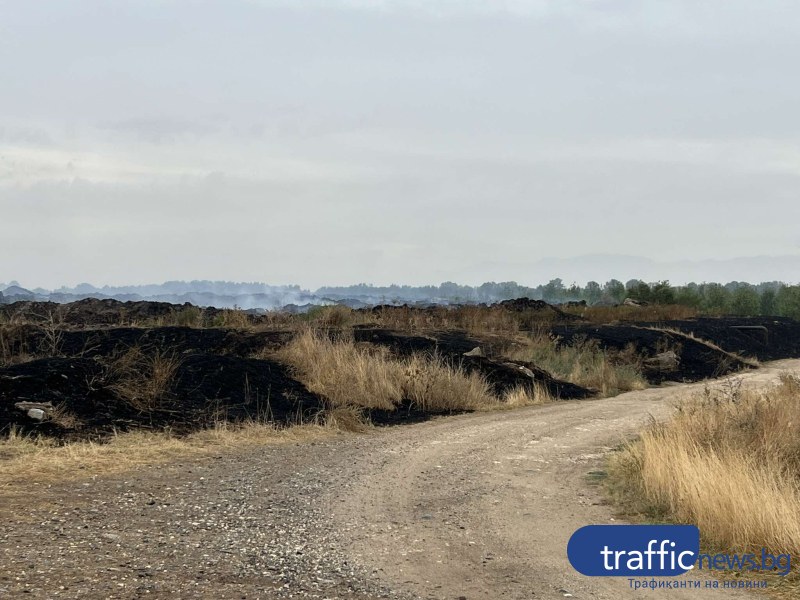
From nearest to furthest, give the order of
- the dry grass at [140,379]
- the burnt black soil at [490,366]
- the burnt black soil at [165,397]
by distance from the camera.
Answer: the burnt black soil at [165,397], the dry grass at [140,379], the burnt black soil at [490,366]

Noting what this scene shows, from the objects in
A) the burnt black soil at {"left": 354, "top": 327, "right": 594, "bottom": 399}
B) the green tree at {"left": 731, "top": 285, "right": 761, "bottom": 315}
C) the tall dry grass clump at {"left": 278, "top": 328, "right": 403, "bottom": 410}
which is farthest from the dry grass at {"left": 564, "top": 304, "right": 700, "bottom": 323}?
the tall dry grass clump at {"left": 278, "top": 328, "right": 403, "bottom": 410}

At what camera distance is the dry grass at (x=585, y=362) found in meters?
21.4

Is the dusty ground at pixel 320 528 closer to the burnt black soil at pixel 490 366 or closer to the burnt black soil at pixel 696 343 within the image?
the burnt black soil at pixel 490 366

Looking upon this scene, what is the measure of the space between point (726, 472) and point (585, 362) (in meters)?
17.0

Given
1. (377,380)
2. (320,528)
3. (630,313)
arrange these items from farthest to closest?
1. (630,313)
2. (377,380)
3. (320,528)

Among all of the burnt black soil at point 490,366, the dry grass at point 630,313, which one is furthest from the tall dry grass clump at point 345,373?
the dry grass at point 630,313

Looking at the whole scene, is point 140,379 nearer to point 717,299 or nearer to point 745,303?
point 717,299

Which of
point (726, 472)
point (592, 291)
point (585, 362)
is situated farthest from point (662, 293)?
point (592, 291)

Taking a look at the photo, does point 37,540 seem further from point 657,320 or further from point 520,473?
point 657,320

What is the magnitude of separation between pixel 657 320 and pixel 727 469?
40.8 m

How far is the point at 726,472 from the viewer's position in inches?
291

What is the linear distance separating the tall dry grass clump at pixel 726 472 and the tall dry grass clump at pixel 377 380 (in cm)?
600

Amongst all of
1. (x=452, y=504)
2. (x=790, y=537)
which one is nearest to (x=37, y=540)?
(x=452, y=504)

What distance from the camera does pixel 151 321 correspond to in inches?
1058
